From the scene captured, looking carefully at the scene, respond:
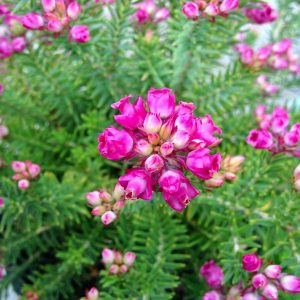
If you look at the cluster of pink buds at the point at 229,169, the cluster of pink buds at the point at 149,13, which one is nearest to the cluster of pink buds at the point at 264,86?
the cluster of pink buds at the point at 149,13

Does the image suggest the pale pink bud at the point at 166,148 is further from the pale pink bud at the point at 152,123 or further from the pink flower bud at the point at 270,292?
the pink flower bud at the point at 270,292

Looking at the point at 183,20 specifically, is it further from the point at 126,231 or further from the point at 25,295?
the point at 25,295

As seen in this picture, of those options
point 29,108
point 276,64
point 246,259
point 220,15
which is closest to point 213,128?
point 246,259

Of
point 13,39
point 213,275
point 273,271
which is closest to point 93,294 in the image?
point 213,275

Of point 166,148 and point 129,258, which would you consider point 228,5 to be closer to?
point 166,148

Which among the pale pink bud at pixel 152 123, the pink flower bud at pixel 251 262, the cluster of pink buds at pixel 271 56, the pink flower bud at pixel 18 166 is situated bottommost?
the pink flower bud at pixel 251 262

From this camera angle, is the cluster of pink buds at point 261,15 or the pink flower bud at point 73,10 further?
the cluster of pink buds at point 261,15
